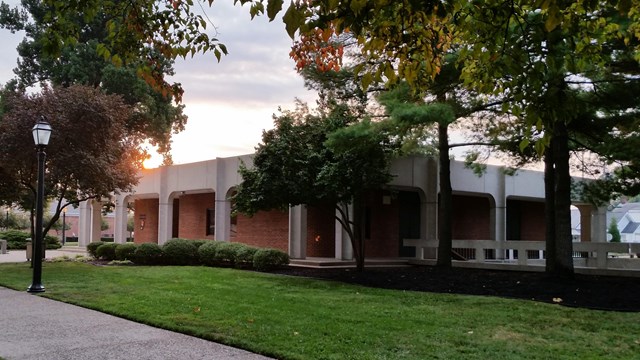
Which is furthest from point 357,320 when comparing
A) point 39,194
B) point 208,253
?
point 208,253

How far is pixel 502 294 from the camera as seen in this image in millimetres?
13555

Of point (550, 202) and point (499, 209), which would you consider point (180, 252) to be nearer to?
point (550, 202)

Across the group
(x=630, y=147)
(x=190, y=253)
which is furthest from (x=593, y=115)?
(x=190, y=253)

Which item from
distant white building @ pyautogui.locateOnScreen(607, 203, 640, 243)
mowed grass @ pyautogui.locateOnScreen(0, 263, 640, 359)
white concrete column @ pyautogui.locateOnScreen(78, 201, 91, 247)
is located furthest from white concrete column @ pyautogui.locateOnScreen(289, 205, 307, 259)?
distant white building @ pyautogui.locateOnScreen(607, 203, 640, 243)

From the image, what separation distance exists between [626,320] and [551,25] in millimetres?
7465

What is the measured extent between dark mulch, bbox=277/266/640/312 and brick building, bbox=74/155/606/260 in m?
4.06

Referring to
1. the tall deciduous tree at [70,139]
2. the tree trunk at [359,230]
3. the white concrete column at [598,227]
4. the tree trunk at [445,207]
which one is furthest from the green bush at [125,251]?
the white concrete column at [598,227]

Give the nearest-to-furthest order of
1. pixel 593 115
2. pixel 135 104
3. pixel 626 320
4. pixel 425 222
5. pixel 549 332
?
pixel 549 332
pixel 626 320
pixel 593 115
pixel 425 222
pixel 135 104

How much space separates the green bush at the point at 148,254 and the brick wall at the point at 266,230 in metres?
5.68

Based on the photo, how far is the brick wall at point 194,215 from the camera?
32938mm

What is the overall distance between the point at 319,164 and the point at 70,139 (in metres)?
9.34

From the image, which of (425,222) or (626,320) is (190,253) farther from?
(626,320)

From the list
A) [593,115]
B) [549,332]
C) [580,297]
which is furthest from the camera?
[593,115]

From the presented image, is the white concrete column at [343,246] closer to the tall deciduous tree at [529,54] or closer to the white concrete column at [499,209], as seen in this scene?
the white concrete column at [499,209]
